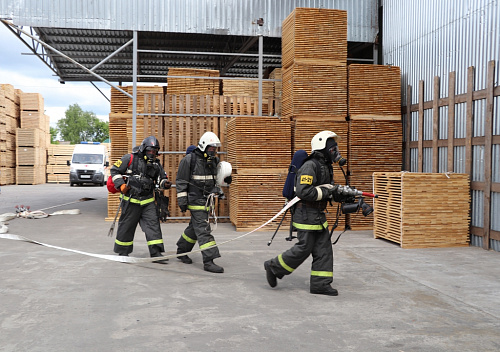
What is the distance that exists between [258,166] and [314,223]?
229 inches

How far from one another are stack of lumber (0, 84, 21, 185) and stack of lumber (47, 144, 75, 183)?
4.54 meters

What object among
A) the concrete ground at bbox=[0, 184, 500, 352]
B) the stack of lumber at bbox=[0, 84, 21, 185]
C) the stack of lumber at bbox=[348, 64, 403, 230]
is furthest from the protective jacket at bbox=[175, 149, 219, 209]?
the stack of lumber at bbox=[0, 84, 21, 185]

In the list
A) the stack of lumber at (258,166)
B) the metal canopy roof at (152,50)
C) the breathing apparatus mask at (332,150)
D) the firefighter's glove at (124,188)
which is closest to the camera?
the breathing apparatus mask at (332,150)

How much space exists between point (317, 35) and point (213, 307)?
27.5 feet

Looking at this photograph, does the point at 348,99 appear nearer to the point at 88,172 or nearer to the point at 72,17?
the point at 72,17

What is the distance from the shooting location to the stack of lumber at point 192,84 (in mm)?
14156

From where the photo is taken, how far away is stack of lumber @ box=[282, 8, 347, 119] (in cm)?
1195

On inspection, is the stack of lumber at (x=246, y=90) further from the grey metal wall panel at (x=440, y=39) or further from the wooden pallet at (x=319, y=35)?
the grey metal wall panel at (x=440, y=39)

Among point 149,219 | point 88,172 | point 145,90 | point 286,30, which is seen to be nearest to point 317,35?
point 286,30

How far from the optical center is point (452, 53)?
1065 cm

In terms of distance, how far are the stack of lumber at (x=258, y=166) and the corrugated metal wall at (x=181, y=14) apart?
3664mm

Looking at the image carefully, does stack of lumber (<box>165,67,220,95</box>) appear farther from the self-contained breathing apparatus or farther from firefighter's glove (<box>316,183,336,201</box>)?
firefighter's glove (<box>316,183,336,201</box>)

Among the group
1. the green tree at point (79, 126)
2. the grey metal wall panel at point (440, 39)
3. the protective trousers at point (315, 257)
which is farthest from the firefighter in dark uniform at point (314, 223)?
the green tree at point (79, 126)

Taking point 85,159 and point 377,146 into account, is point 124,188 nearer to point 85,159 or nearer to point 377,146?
point 377,146
